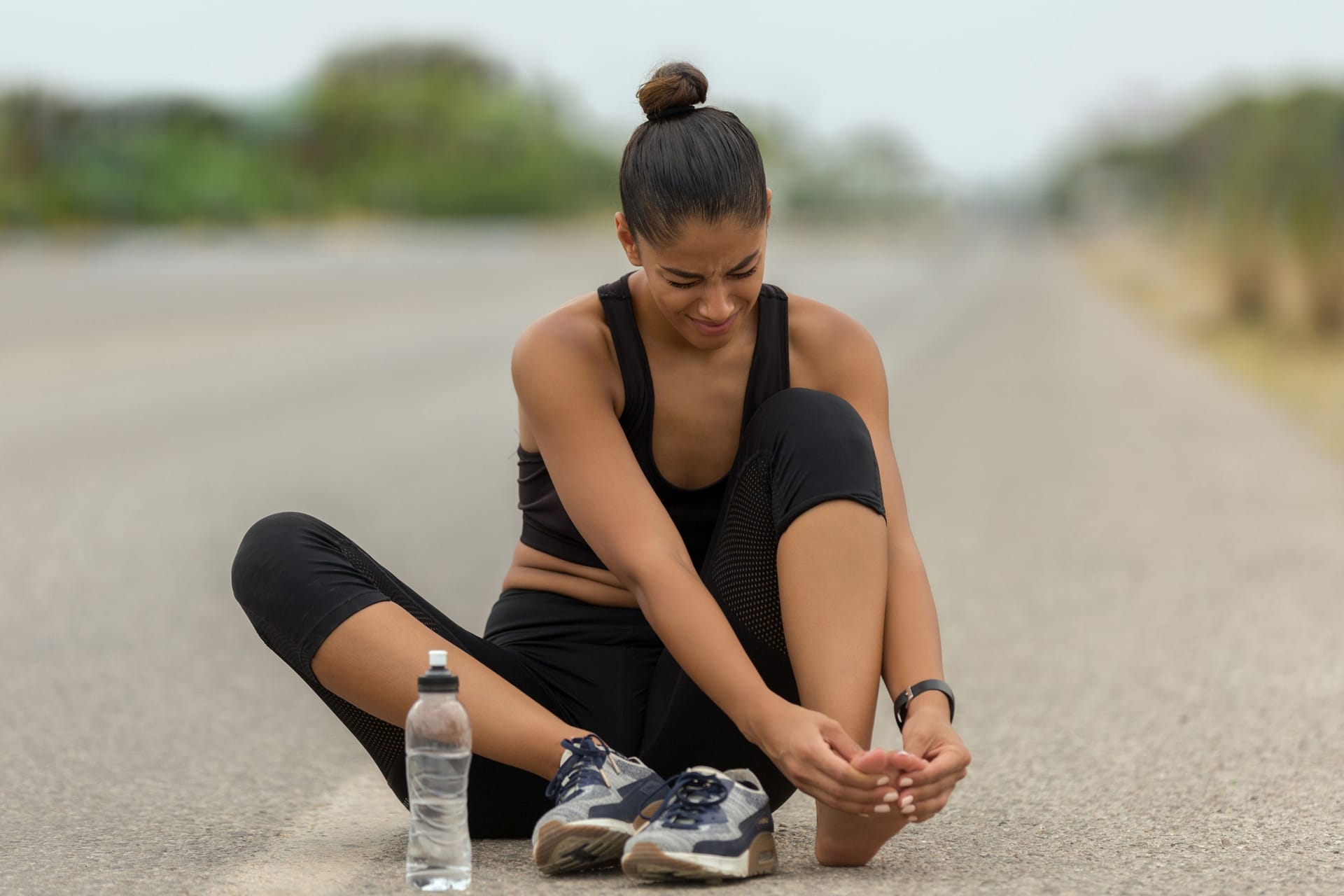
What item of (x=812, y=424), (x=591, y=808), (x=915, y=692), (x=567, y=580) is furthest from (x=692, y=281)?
(x=591, y=808)

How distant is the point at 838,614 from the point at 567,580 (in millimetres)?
611

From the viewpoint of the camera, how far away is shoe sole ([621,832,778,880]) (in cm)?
240

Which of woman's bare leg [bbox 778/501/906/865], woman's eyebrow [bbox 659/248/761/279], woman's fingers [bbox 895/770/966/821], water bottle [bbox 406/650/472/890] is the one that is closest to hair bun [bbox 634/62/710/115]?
woman's eyebrow [bbox 659/248/761/279]

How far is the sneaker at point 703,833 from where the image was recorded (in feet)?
7.91

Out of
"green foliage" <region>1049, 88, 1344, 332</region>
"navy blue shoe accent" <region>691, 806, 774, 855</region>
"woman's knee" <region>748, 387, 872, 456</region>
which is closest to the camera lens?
"navy blue shoe accent" <region>691, 806, 774, 855</region>

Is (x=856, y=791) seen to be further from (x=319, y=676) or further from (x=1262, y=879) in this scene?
(x=319, y=676)

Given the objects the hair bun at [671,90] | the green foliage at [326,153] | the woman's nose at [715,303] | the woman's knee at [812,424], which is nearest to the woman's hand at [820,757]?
the woman's knee at [812,424]

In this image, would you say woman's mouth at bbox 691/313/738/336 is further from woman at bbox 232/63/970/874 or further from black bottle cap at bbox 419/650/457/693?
black bottle cap at bbox 419/650/457/693

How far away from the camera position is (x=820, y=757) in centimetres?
236

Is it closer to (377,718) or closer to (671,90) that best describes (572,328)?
(671,90)

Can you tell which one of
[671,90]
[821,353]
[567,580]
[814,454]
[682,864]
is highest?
[671,90]

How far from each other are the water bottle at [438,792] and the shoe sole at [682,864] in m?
0.25

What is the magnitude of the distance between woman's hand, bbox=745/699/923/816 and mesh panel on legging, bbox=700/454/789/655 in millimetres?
226

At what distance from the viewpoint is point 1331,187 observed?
17.0 metres
